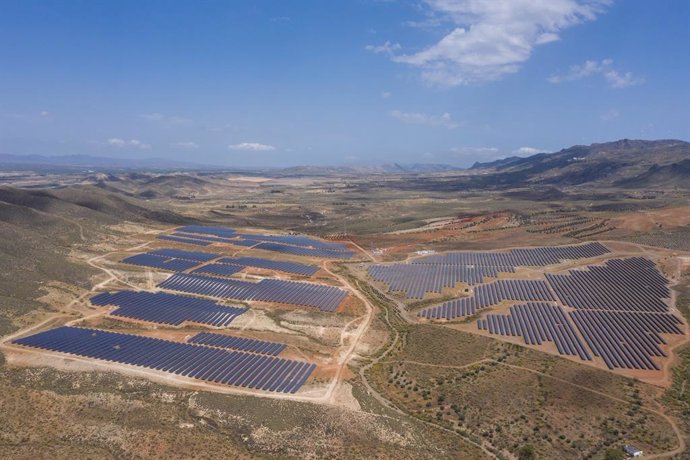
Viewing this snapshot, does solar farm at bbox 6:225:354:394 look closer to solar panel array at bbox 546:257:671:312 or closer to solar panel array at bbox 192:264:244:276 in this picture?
solar panel array at bbox 192:264:244:276

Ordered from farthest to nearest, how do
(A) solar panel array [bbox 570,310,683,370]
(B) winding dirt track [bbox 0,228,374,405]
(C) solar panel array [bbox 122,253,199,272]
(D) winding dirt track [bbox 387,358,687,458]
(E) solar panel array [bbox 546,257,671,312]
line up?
(C) solar panel array [bbox 122,253,199,272] < (E) solar panel array [bbox 546,257,671,312] < (A) solar panel array [bbox 570,310,683,370] < (B) winding dirt track [bbox 0,228,374,405] < (D) winding dirt track [bbox 387,358,687,458]

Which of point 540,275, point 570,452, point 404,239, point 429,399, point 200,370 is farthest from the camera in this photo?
point 404,239

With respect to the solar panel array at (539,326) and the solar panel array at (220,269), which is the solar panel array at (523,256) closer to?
the solar panel array at (539,326)

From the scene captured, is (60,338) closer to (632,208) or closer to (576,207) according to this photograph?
(632,208)

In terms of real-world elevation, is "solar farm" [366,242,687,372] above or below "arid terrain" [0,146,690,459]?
above

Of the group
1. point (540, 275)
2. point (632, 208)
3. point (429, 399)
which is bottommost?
point (429, 399)

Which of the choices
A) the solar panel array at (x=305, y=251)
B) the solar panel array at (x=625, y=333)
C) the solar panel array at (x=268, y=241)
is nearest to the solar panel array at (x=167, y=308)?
the solar panel array at (x=305, y=251)

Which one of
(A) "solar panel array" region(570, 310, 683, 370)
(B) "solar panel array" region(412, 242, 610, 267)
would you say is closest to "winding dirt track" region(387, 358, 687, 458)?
(A) "solar panel array" region(570, 310, 683, 370)

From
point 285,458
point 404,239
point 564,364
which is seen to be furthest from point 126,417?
point 404,239
